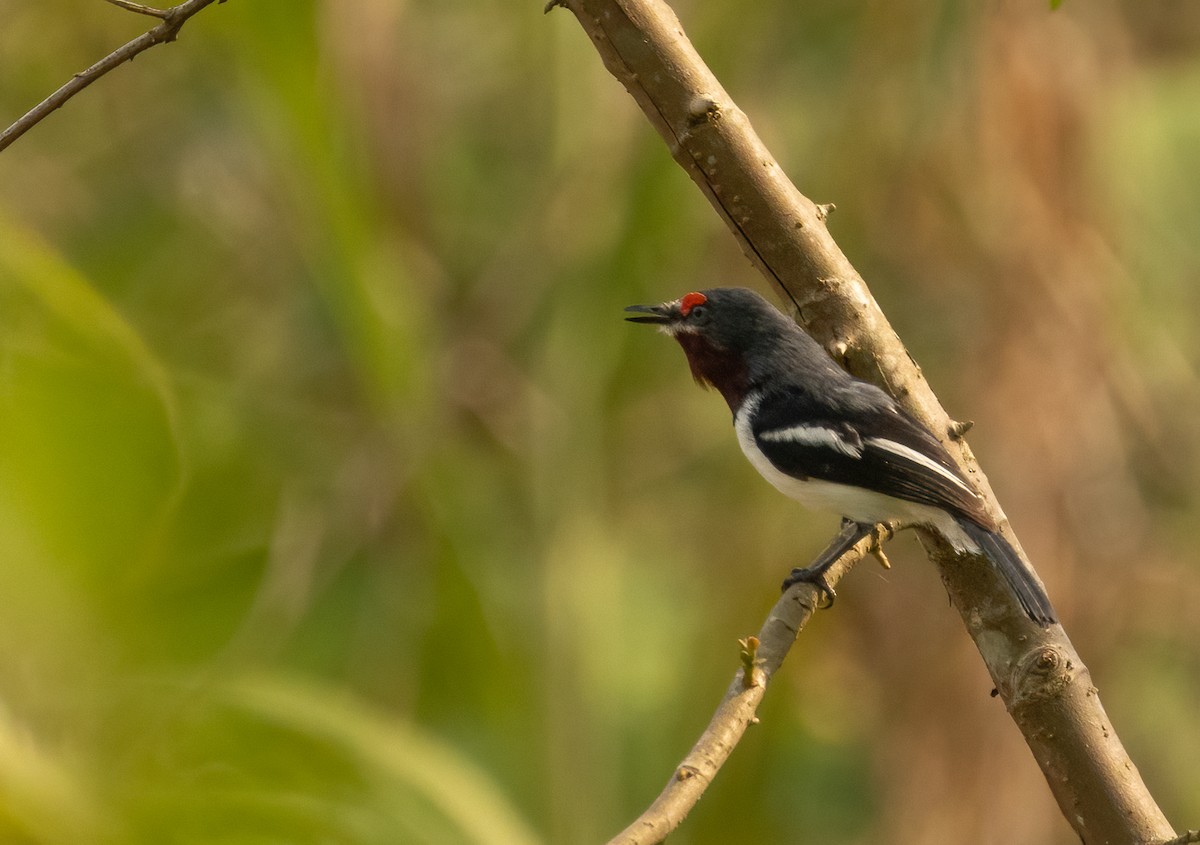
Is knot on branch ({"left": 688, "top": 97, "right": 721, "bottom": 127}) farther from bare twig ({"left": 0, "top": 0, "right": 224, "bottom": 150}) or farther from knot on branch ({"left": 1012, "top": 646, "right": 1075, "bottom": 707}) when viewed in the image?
knot on branch ({"left": 1012, "top": 646, "right": 1075, "bottom": 707})

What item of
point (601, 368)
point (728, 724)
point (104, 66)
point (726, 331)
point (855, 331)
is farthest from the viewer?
point (601, 368)

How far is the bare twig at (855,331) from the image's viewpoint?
2072mm

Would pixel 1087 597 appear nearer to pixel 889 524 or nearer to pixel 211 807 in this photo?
pixel 889 524

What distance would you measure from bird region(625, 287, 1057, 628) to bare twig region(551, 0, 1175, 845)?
42mm

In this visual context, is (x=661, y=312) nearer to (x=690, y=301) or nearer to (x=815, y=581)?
(x=690, y=301)

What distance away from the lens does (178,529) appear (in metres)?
2.47

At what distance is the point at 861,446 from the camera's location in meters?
2.68

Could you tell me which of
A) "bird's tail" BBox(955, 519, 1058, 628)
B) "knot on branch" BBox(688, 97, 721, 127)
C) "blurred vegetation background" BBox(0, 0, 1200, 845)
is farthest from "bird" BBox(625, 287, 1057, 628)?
"blurred vegetation background" BBox(0, 0, 1200, 845)

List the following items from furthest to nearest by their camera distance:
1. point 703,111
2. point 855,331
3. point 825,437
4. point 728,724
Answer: point 825,437, point 855,331, point 703,111, point 728,724

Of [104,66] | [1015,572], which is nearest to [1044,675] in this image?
[1015,572]

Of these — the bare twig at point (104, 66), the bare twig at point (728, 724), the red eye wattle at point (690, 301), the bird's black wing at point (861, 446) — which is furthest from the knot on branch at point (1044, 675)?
the bare twig at point (104, 66)

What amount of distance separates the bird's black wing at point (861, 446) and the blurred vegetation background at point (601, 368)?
149cm

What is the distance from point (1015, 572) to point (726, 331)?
115 centimetres

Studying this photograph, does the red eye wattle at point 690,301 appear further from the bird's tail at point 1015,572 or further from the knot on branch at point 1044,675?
the knot on branch at point 1044,675
